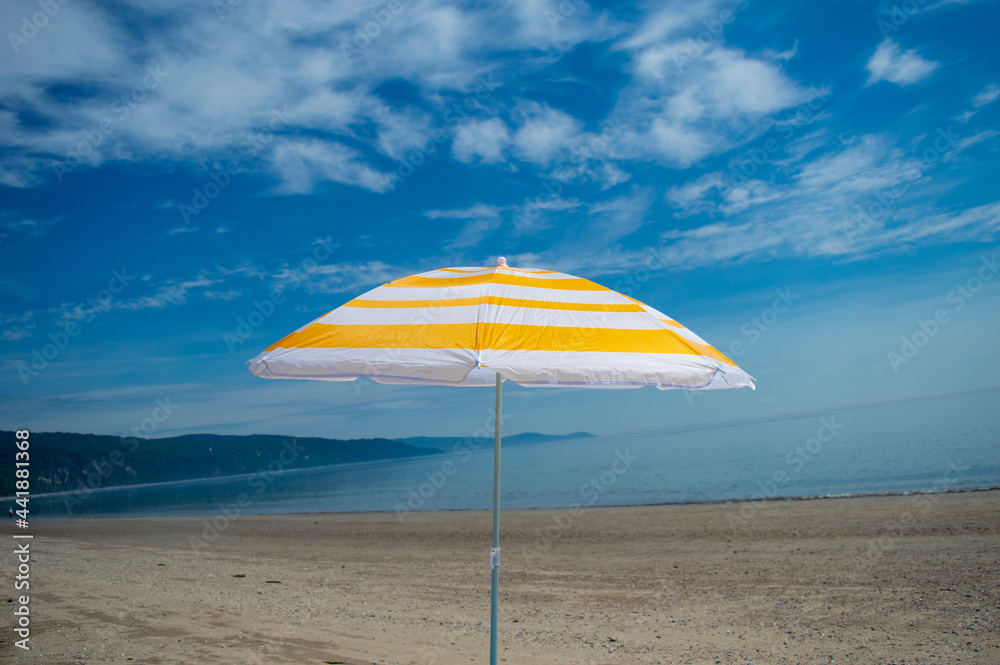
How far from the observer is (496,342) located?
2410 mm

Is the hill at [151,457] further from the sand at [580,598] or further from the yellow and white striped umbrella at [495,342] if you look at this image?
the yellow and white striped umbrella at [495,342]

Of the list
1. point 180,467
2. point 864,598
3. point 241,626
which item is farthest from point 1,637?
point 180,467

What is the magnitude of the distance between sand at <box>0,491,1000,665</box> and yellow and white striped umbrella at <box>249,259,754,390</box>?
3.78m

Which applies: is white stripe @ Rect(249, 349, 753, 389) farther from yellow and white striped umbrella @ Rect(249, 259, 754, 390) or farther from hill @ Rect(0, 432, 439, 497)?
hill @ Rect(0, 432, 439, 497)

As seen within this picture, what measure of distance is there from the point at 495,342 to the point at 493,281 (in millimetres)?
635

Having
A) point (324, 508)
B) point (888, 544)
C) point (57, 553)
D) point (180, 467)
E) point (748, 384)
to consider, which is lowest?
point (180, 467)

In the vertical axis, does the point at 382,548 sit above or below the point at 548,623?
below

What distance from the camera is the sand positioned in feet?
17.8

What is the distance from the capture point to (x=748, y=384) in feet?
9.83

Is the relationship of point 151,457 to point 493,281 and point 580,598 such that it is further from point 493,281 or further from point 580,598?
point 493,281

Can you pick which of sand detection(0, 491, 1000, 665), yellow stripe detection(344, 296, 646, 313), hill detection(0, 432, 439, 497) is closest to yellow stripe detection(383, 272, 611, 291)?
yellow stripe detection(344, 296, 646, 313)

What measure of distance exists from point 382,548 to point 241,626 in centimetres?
1024

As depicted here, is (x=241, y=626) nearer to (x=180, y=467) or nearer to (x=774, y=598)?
(x=774, y=598)

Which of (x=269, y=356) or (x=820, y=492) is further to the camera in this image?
(x=820, y=492)
